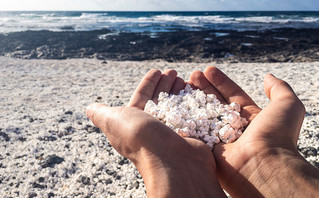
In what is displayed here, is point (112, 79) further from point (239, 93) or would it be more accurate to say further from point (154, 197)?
point (154, 197)

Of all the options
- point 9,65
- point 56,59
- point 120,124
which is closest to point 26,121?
point 120,124

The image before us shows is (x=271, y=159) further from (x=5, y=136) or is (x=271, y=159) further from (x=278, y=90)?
(x=5, y=136)

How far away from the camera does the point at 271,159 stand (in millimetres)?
1613

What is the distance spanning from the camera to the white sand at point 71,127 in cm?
249

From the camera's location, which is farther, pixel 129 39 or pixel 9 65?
pixel 129 39

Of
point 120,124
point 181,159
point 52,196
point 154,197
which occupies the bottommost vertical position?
point 52,196

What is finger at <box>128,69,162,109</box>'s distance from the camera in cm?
254

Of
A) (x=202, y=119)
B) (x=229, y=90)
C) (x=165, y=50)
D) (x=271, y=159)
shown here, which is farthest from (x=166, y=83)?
(x=165, y=50)

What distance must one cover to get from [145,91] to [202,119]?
2.73 feet

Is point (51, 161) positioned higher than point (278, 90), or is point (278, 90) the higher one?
point (278, 90)

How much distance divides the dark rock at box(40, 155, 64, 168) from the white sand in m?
0.02

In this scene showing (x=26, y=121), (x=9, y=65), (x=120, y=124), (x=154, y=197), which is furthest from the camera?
(x=9, y=65)

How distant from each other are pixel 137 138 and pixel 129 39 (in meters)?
12.8

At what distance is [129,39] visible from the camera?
1394 cm
